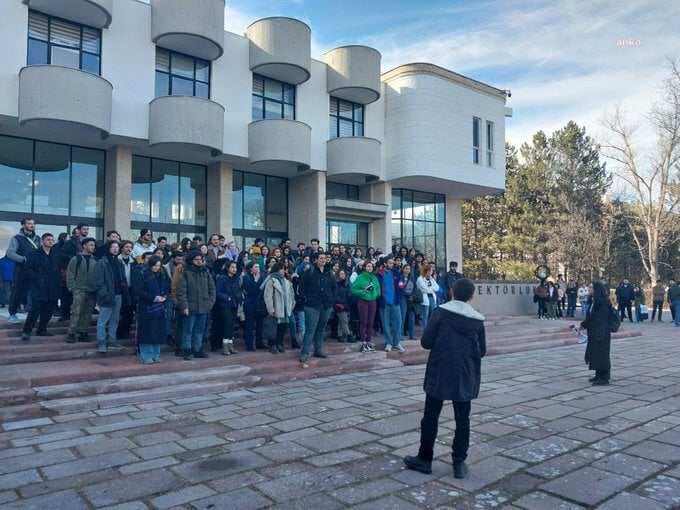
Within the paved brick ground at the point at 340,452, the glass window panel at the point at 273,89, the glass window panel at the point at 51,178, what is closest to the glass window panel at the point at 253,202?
the glass window panel at the point at 273,89

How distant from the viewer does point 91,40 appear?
15.1 meters

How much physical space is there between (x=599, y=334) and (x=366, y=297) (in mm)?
4241

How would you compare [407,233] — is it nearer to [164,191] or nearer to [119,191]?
[164,191]

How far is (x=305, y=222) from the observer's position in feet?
65.3

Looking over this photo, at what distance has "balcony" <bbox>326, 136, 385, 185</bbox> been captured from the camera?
63.6 ft

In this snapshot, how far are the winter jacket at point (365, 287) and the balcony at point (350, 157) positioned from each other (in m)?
9.34

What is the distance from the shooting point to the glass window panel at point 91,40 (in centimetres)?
1498

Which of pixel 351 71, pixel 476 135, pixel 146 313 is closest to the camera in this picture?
pixel 146 313

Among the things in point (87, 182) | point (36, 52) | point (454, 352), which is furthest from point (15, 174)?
point (454, 352)

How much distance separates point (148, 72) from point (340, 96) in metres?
7.23

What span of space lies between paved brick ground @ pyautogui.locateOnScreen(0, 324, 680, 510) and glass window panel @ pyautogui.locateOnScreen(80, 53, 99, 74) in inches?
452

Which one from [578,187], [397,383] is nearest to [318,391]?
[397,383]

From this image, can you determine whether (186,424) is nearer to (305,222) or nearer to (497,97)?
(305,222)

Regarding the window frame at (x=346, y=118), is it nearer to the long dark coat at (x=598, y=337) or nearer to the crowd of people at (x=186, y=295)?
the crowd of people at (x=186, y=295)
